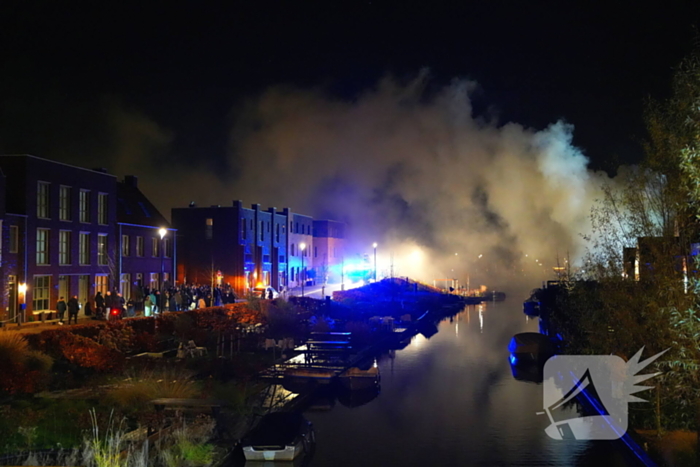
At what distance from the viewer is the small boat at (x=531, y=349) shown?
1478 inches

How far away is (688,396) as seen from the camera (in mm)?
14891

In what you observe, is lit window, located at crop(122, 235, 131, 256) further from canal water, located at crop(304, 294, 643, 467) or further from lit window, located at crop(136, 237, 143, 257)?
canal water, located at crop(304, 294, 643, 467)

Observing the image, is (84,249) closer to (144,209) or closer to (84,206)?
(84,206)

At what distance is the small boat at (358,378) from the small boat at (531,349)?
11980mm

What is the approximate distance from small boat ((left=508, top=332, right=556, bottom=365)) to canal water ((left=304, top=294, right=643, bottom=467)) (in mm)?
935

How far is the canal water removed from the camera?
18.5 meters

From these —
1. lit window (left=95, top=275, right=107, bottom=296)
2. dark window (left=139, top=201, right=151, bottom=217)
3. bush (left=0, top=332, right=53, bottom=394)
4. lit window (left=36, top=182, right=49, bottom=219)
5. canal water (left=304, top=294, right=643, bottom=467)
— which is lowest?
canal water (left=304, top=294, right=643, bottom=467)

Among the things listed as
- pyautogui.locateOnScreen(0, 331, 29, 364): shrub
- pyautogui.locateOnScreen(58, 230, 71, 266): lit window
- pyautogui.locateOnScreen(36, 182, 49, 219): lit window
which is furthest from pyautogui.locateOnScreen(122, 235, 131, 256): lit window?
pyautogui.locateOnScreen(0, 331, 29, 364): shrub

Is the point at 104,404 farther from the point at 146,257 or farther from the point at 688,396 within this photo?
the point at 146,257

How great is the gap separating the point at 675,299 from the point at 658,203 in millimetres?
4385

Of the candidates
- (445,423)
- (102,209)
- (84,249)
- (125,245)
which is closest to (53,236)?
(84,249)

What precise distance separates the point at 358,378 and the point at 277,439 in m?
11.3

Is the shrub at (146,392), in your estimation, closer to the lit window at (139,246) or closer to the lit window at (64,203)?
the lit window at (64,203)

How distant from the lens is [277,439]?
1736cm
